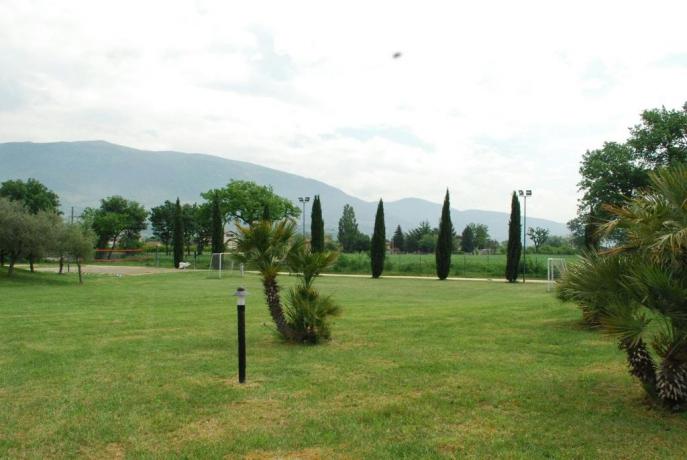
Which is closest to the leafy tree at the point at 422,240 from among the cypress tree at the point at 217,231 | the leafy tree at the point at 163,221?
the leafy tree at the point at 163,221

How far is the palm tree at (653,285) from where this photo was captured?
4.94m

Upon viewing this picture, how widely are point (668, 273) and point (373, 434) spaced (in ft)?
9.75

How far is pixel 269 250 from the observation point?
30.9 ft

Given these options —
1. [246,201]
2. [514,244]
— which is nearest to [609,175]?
[514,244]

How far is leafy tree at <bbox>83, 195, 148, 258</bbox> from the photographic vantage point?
81238mm

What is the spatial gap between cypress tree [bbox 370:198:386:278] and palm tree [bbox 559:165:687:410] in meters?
38.3

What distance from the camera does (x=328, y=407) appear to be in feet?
18.3

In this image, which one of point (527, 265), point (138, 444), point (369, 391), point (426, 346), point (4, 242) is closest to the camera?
point (138, 444)

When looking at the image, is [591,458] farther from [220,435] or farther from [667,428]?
[220,435]

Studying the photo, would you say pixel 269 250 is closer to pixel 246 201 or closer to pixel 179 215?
pixel 179 215

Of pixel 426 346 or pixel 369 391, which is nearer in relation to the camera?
pixel 369 391

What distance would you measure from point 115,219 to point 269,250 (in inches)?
3087

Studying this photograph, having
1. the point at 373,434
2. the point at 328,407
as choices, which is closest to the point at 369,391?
the point at 328,407

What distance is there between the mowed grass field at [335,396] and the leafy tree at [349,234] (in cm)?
9578
